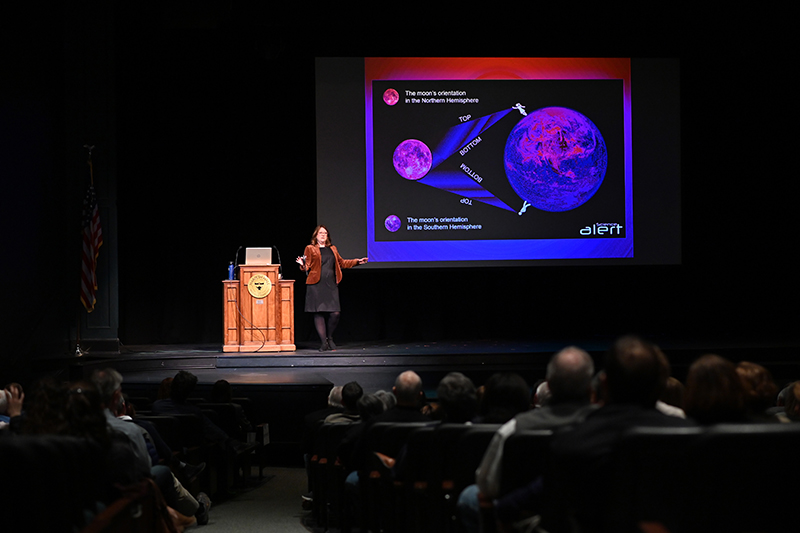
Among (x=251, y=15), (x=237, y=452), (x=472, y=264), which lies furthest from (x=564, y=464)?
(x=251, y=15)

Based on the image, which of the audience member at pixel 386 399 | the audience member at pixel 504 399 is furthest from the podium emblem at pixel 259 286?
the audience member at pixel 504 399

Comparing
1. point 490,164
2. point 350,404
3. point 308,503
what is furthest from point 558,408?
point 490,164

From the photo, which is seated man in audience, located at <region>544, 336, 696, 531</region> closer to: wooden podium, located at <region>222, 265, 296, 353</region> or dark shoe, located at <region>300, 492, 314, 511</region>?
dark shoe, located at <region>300, 492, 314, 511</region>

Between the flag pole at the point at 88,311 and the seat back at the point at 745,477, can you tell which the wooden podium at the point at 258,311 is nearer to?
the flag pole at the point at 88,311

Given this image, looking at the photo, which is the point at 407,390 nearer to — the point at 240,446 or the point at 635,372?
the point at 635,372

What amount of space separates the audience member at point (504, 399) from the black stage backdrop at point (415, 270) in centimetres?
711

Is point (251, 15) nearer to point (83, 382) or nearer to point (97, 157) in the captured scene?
point (97, 157)

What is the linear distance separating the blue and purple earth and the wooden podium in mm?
2972

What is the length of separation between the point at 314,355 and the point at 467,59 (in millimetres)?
3891

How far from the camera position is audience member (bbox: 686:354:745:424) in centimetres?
222

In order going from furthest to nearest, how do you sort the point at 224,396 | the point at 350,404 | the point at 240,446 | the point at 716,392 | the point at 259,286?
the point at 259,286, the point at 224,396, the point at 240,446, the point at 350,404, the point at 716,392

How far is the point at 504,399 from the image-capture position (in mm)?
2949

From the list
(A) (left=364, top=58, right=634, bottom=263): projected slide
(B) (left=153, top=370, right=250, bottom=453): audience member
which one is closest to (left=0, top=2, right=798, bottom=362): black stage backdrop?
(A) (left=364, top=58, right=634, bottom=263): projected slide

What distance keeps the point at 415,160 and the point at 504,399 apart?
21.4 ft
